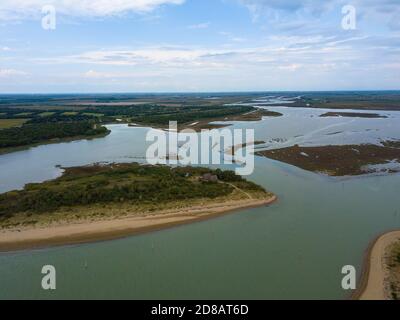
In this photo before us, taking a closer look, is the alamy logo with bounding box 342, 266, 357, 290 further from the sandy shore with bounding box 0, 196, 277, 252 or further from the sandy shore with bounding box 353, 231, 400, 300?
the sandy shore with bounding box 0, 196, 277, 252

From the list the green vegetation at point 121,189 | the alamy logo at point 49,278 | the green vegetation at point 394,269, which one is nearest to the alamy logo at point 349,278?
the green vegetation at point 394,269

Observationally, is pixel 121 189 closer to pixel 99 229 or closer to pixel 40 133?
pixel 99 229

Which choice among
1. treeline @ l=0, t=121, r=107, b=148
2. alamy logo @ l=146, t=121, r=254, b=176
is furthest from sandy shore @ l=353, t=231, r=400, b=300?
treeline @ l=0, t=121, r=107, b=148

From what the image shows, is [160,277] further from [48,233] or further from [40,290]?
[48,233]

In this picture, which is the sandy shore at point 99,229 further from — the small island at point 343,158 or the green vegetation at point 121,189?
the small island at point 343,158

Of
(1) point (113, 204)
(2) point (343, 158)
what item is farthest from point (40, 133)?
(2) point (343, 158)

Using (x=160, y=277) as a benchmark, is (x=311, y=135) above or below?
above
